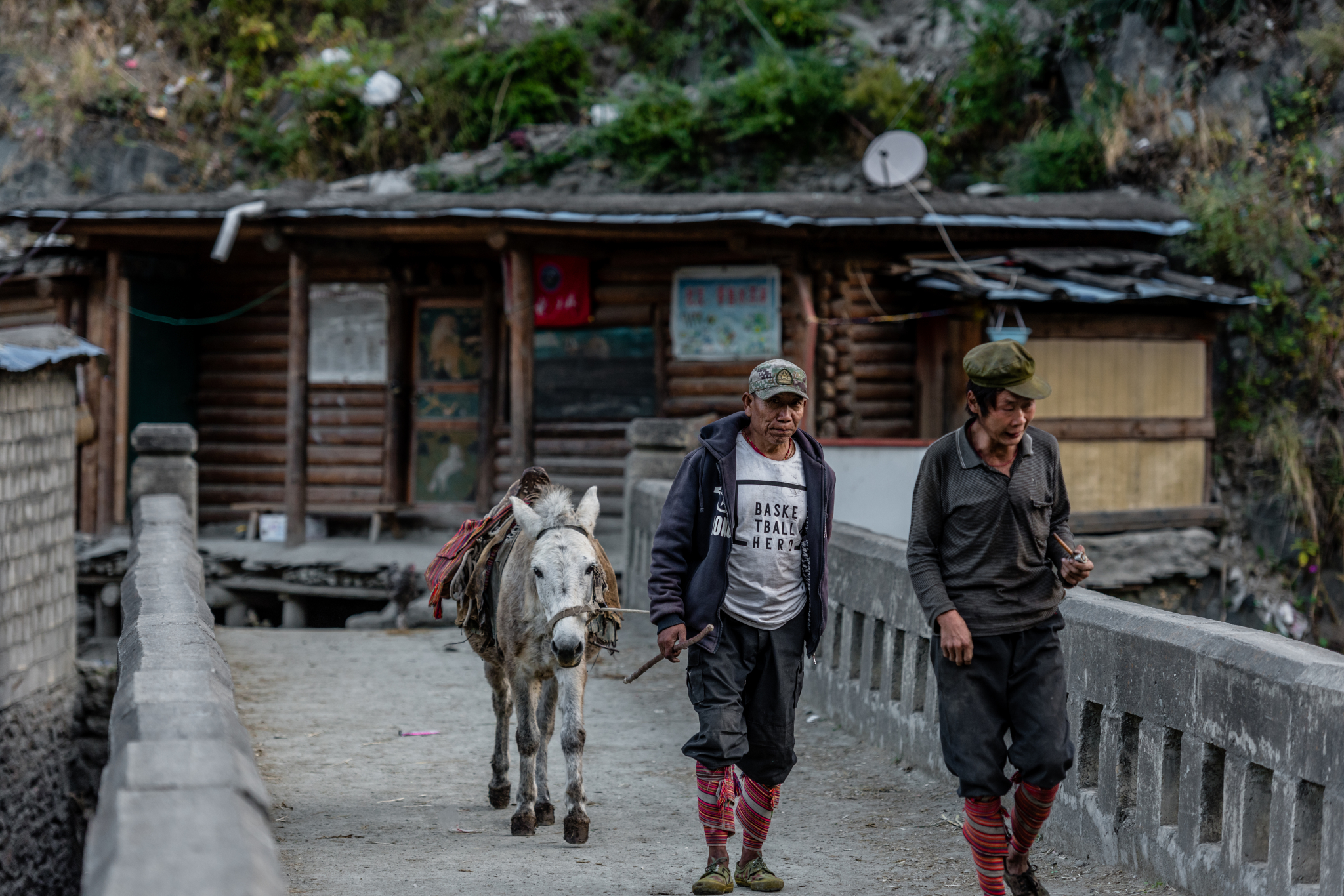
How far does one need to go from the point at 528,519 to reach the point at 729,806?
145cm

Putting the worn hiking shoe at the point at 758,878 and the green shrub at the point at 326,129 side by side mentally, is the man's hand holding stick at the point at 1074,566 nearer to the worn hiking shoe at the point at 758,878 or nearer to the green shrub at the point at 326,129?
the worn hiking shoe at the point at 758,878

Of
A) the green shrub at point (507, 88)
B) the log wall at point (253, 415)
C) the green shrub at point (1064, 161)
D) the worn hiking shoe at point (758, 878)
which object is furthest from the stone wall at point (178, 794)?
the green shrub at point (507, 88)

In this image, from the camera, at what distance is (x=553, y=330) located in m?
15.3

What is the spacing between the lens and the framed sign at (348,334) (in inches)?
623

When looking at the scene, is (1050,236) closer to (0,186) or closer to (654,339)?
(654,339)

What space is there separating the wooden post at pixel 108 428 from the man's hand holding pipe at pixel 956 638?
42.9 ft

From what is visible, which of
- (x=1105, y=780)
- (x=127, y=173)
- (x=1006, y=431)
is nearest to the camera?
(x=1006, y=431)

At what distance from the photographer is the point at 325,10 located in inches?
986

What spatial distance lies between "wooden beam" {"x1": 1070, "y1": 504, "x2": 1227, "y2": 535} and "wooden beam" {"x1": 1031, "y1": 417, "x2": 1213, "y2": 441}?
76 cm

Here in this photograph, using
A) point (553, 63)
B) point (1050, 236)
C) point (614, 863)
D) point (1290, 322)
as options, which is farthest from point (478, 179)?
point (614, 863)

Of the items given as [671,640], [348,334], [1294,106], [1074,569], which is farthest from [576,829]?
[1294,106]

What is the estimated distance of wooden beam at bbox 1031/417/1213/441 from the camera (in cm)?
1302

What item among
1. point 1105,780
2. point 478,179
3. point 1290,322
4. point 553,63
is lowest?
point 1105,780

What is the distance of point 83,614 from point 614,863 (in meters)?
11.5
